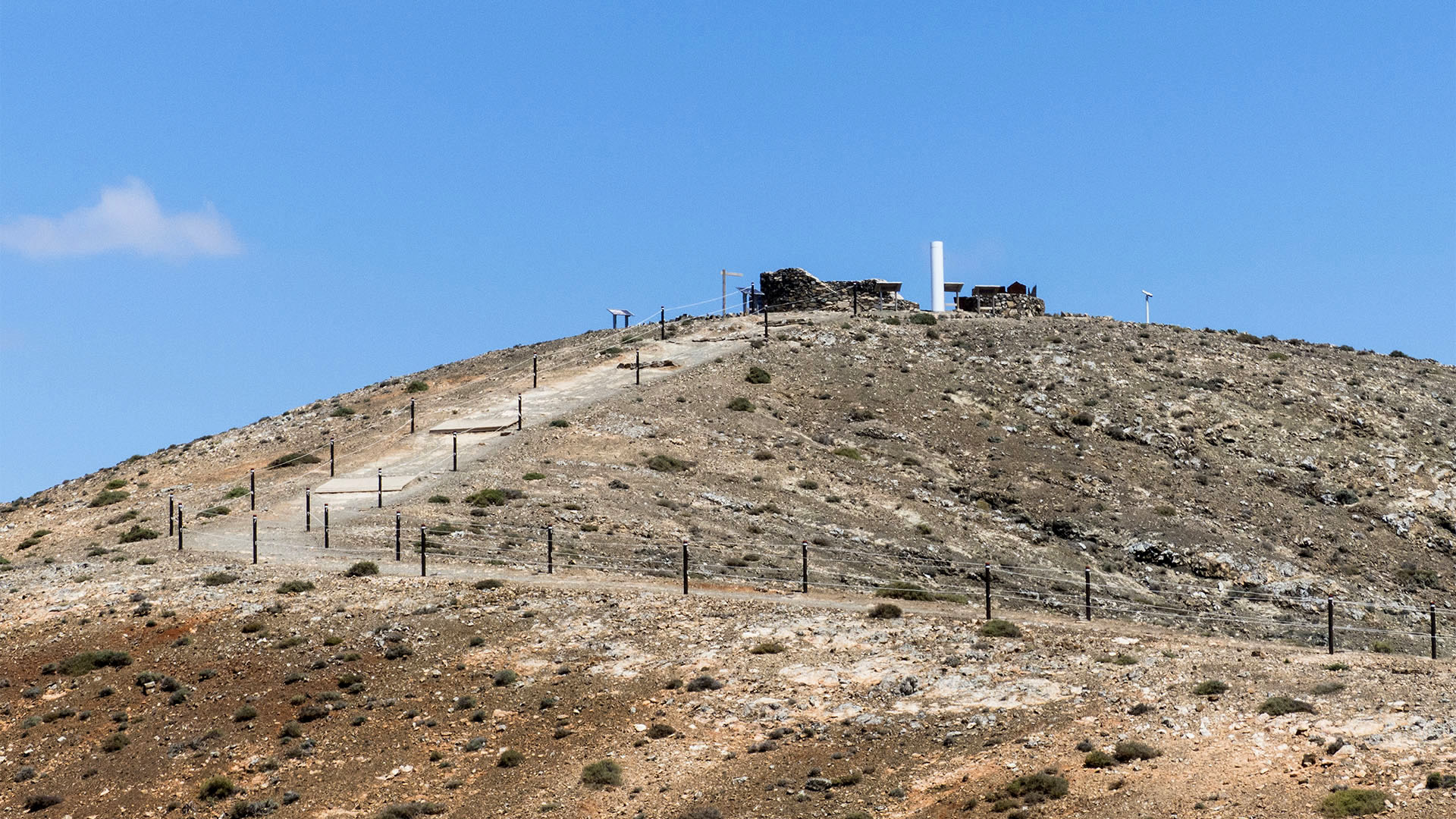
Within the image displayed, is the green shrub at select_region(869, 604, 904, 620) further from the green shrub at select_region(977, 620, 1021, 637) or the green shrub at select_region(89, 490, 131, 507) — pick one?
the green shrub at select_region(89, 490, 131, 507)

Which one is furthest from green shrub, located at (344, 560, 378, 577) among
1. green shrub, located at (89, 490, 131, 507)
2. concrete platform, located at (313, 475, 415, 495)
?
green shrub, located at (89, 490, 131, 507)

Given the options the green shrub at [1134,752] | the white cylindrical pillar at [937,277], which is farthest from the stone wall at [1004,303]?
the green shrub at [1134,752]

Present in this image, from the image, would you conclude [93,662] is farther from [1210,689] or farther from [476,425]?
[476,425]

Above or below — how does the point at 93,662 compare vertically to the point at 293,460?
below

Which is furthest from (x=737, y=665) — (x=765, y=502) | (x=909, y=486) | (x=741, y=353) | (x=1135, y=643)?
(x=741, y=353)

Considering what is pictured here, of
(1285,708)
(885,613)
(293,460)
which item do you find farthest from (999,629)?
(293,460)

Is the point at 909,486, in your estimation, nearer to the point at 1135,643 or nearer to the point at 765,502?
the point at 765,502

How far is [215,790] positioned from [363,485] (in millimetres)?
20792

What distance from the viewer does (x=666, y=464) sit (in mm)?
44781

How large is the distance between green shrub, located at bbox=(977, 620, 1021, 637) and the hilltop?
0.71 meters

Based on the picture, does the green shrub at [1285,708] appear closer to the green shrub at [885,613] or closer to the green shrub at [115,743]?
the green shrub at [885,613]

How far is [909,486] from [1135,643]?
67.1ft

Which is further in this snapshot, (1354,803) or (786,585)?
(786,585)

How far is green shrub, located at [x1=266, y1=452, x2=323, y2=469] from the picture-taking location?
47688 mm
